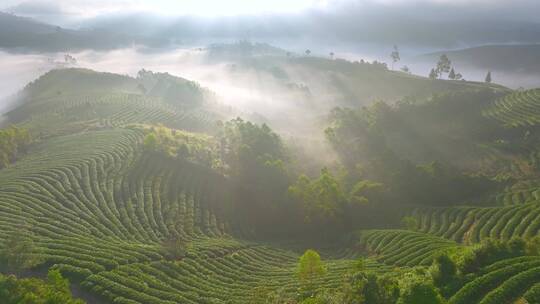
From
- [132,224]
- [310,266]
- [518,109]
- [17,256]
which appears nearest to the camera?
[310,266]

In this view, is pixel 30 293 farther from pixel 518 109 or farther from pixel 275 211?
pixel 518 109

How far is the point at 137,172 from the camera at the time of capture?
90312mm

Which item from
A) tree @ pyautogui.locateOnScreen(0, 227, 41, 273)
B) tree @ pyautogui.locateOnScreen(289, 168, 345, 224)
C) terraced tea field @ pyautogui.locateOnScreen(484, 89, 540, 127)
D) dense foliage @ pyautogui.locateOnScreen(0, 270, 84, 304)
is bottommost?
dense foliage @ pyautogui.locateOnScreen(0, 270, 84, 304)

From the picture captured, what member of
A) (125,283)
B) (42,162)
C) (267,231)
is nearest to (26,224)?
(125,283)

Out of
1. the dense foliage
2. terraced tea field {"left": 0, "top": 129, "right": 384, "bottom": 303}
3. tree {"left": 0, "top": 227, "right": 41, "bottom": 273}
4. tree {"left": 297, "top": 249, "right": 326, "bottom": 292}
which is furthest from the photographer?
terraced tea field {"left": 0, "top": 129, "right": 384, "bottom": 303}

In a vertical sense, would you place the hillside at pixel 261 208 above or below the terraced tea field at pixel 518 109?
below

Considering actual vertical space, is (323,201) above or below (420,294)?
above

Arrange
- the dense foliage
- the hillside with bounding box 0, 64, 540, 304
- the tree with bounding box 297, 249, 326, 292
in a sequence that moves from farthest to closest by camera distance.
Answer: the hillside with bounding box 0, 64, 540, 304
the tree with bounding box 297, 249, 326, 292
the dense foliage

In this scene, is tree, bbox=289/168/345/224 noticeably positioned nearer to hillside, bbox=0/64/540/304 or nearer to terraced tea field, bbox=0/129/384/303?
hillside, bbox=0/64/540/304

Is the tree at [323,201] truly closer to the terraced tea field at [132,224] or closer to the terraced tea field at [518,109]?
the terraced tea field at [132,224]

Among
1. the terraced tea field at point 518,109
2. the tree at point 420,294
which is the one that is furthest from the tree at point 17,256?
the terraced tea field at point 518,109

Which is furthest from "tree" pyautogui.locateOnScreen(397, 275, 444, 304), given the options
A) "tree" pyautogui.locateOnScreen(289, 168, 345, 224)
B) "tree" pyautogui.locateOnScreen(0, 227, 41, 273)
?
"tree" pyautogui.locateOnScreen(289, 168, 345, 224)

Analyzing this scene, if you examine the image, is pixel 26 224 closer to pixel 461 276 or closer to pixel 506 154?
pixel 461 276

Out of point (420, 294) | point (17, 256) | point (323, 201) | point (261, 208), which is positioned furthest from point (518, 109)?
point (17, 256)
